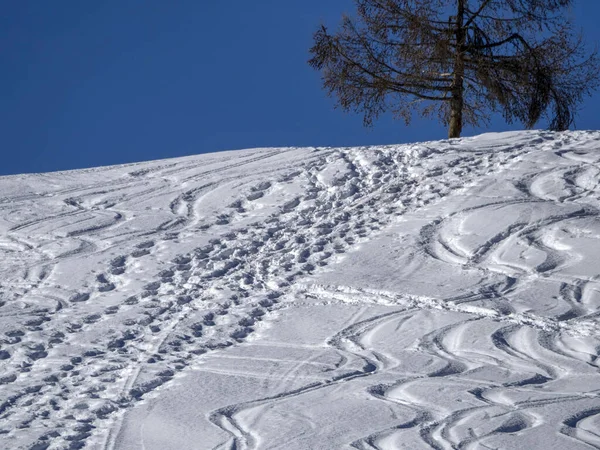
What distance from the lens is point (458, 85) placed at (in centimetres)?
1339

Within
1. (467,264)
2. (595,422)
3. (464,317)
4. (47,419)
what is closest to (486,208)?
(467,264)

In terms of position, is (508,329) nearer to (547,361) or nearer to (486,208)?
(547,361)

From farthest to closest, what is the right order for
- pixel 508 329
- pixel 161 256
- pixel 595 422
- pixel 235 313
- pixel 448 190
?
pixel 448 190 → pixel 161 256 → pixel 235 313 → pixel 508 329 → pixel 595 422

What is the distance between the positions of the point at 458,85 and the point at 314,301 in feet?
27.4

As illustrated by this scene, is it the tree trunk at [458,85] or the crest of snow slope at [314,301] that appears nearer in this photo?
the crest of snow slope at [314,301]

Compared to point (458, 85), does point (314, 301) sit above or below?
below

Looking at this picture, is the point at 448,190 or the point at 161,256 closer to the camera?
the point at 161,256

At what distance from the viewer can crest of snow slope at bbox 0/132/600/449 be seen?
3982 millimetres

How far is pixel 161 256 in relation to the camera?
7027 mm

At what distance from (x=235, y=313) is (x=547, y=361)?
2122 millimetres

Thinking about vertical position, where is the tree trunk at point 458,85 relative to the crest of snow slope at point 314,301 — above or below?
above

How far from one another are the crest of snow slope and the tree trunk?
374 centimetres

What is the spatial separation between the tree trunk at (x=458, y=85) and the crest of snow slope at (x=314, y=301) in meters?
3.74

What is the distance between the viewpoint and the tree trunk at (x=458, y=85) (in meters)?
13.1
